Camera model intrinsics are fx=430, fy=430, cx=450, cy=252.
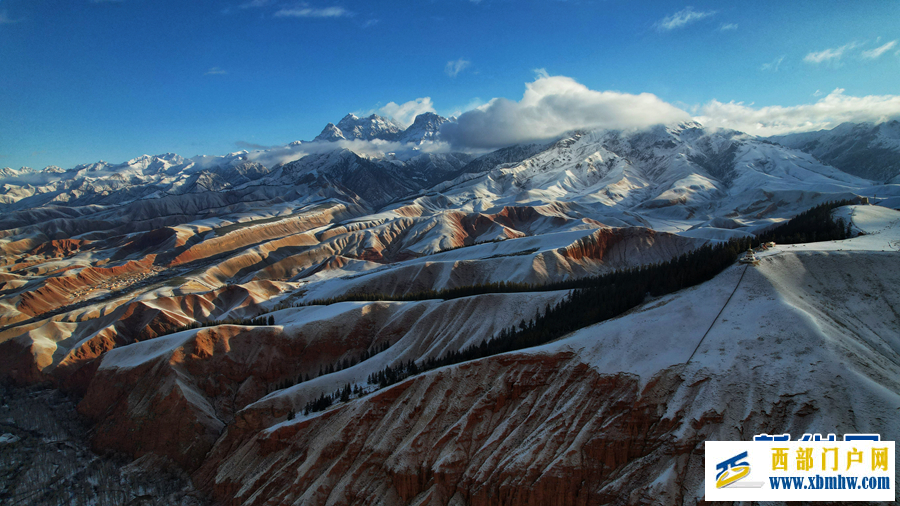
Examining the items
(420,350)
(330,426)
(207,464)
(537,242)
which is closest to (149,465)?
(207,464)

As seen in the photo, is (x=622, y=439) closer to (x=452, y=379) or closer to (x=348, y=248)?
(x=452, y=379)

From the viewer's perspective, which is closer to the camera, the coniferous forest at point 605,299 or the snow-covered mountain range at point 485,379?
the snow-covered mountain range at point 485,379

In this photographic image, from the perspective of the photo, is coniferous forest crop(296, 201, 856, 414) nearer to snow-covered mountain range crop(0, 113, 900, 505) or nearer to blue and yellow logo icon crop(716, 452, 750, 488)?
snow-covered mountain range crop(0, 113, 900, 505)

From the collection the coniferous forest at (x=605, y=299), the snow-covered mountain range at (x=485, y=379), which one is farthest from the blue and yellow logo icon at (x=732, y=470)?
the coniferous forest at (x=605, y=299)

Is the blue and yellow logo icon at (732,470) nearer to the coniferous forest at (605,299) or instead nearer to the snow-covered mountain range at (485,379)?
the snow-covered mountain range at (485,379)

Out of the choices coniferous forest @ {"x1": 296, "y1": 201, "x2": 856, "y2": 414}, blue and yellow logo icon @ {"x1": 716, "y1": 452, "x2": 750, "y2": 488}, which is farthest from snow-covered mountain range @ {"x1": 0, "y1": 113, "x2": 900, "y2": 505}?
coniferous forest @ {"x1": 296, "y1": 201, "x2": 856, "y2": 414}

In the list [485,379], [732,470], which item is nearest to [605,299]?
[485,379]

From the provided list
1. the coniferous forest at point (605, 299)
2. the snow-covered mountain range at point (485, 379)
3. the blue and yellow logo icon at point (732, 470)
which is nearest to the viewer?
the blue and yellow logo icon at point (732, 470)

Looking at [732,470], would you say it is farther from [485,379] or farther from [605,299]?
[605,299]
